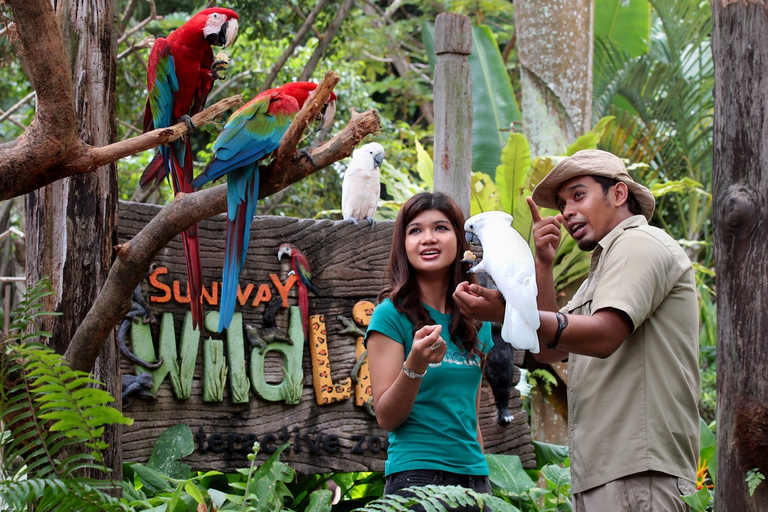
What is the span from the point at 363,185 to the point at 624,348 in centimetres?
181

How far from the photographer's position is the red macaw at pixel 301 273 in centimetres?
283

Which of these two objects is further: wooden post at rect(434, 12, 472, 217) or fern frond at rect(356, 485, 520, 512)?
wooden post at rect(434, 12, 472, 217)

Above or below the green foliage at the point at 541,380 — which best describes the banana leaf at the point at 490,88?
above

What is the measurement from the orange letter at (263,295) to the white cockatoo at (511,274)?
146 centimetres

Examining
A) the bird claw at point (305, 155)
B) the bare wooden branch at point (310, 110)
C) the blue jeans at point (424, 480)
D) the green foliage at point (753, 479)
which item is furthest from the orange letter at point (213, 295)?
the green foliage at point (753, 479)

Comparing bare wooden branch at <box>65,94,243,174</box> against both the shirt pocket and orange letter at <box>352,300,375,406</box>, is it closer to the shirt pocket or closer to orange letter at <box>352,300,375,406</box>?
the shirt pocket

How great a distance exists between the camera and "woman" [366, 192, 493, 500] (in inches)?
59.9

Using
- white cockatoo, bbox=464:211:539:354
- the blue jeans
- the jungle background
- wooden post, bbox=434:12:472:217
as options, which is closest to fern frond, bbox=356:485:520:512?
the blue jeans

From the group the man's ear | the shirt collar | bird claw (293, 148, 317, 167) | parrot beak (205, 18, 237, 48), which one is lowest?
the shirt collar

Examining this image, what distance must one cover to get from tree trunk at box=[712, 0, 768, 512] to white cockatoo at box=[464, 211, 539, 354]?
27.4 inches

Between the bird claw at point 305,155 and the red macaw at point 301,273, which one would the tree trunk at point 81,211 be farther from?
the red macaw at point 301,273

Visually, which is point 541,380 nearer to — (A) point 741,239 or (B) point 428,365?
(A) point 741,239

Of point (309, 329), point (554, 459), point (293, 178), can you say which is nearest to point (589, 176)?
point (293, 178)

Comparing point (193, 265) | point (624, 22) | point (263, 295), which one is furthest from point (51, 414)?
point (624, 22)
